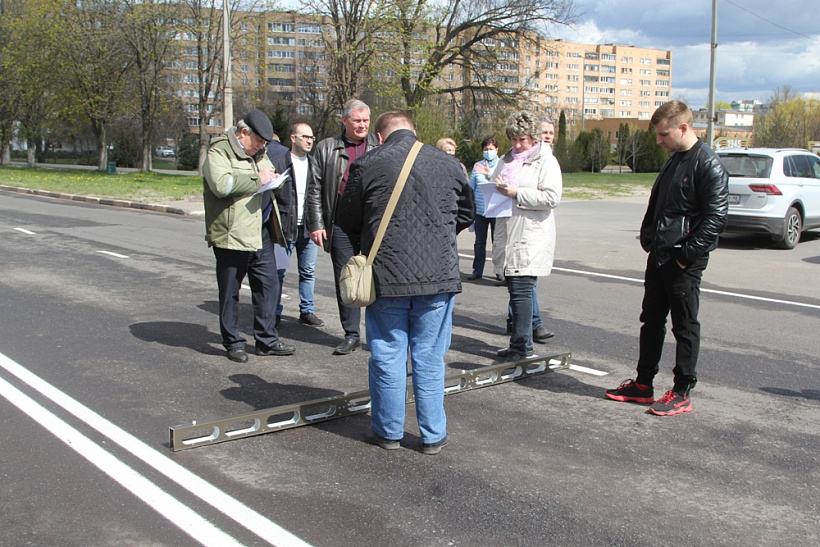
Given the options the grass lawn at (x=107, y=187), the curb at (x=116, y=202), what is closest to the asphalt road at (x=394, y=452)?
the curb at (x=116, y=202)

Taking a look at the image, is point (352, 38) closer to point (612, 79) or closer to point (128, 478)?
point (128, 478)

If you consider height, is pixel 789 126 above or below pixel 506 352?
above

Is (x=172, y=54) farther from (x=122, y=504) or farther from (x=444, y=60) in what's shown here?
(x=122, y=504)

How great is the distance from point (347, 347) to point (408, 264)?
252 cm

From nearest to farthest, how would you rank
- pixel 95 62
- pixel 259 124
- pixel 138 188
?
1. pixel 259 124
2. pixel 138 188
3. pixel 95 62

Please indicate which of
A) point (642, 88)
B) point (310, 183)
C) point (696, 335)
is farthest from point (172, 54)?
point (642, 88)

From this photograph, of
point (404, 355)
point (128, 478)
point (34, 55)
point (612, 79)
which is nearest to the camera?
point (128, 478)

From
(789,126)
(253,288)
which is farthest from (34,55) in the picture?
(789,126)

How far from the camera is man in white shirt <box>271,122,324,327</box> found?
6754 mm

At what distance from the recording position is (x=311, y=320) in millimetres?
7520

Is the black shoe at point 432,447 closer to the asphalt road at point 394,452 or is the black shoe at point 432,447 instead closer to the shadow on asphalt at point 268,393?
the asphalt road at point 394,452

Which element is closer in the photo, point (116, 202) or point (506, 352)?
point (506, 352)

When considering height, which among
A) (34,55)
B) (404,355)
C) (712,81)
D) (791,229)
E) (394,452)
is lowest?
(394,452)

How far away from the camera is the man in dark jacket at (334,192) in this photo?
247 inches
